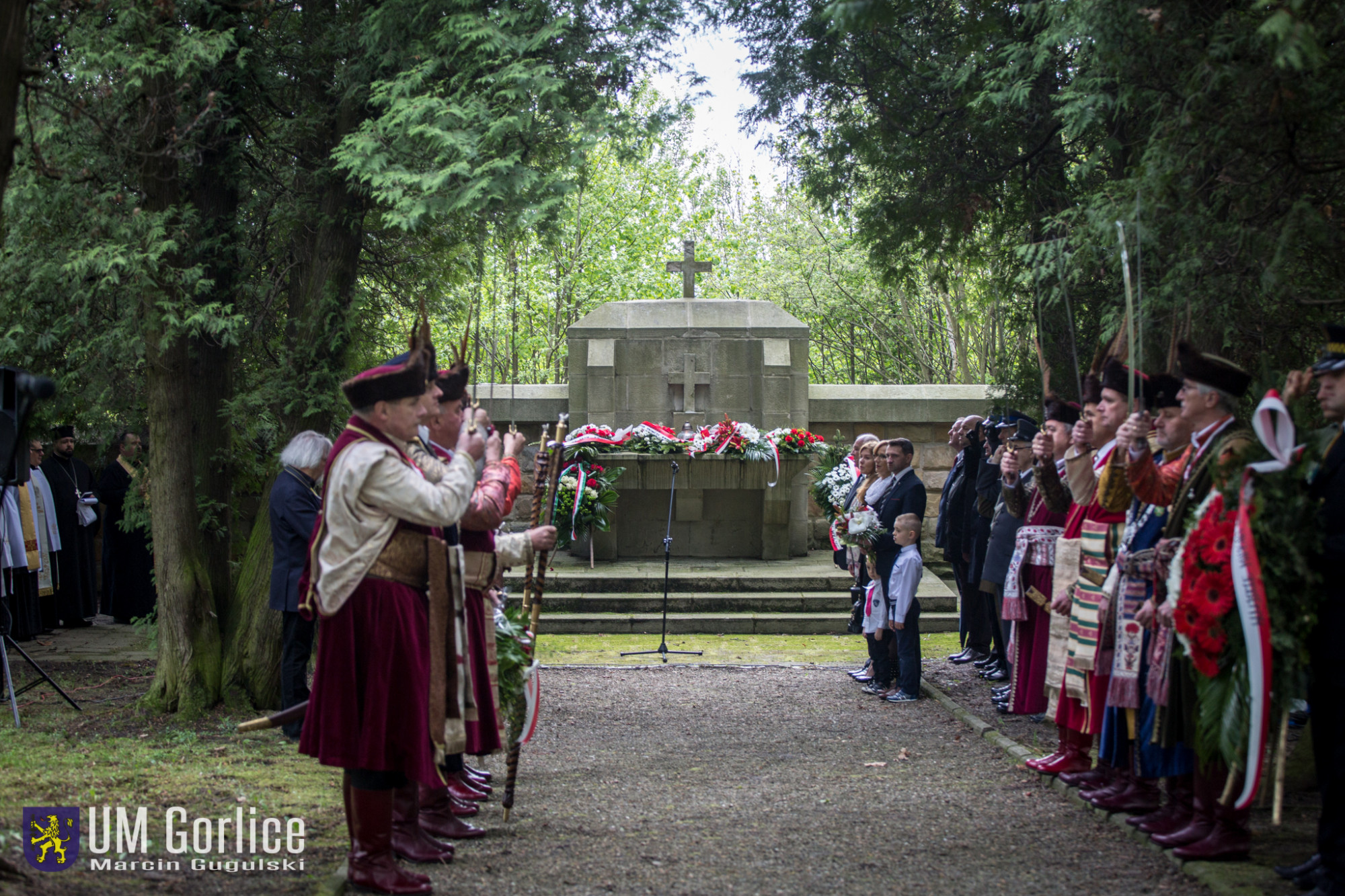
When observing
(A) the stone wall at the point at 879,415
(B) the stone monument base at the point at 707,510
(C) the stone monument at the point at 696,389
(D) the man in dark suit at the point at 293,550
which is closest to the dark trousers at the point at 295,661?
(D) the man in dark suit at the point at 293,550

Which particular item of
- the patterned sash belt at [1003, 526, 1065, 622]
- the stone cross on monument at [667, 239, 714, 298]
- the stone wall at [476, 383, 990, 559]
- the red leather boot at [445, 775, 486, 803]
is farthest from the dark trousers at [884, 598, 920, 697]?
the stone cross on monument at [667, 239, 714, 298]

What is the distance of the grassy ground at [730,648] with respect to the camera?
32.4ft

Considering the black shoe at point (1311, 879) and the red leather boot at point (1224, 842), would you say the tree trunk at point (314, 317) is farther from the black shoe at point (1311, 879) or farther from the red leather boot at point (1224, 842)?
the black shoe at point (1311, 879)

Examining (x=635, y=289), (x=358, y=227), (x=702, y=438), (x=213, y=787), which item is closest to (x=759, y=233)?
(x=635, y=289)

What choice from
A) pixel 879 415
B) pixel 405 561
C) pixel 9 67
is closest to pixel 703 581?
pixel 879 415

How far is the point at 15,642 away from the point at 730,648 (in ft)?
18.8

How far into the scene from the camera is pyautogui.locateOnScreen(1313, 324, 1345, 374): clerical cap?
166 inches

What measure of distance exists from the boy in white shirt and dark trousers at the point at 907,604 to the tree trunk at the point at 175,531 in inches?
181

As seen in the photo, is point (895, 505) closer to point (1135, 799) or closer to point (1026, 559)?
point (1026, 559)

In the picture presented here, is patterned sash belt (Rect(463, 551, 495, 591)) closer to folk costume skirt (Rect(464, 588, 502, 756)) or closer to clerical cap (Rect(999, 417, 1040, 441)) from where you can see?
folk costume skirt (Rect(464, 588, 502, 756))

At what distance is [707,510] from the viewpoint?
13656 mm

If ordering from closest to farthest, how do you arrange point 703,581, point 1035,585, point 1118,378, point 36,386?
point 36,386 → point 1118,378 → point 1035,585 → point 703,581

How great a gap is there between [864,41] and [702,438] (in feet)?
17.1

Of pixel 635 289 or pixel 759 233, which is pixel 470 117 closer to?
pixel 635 289
